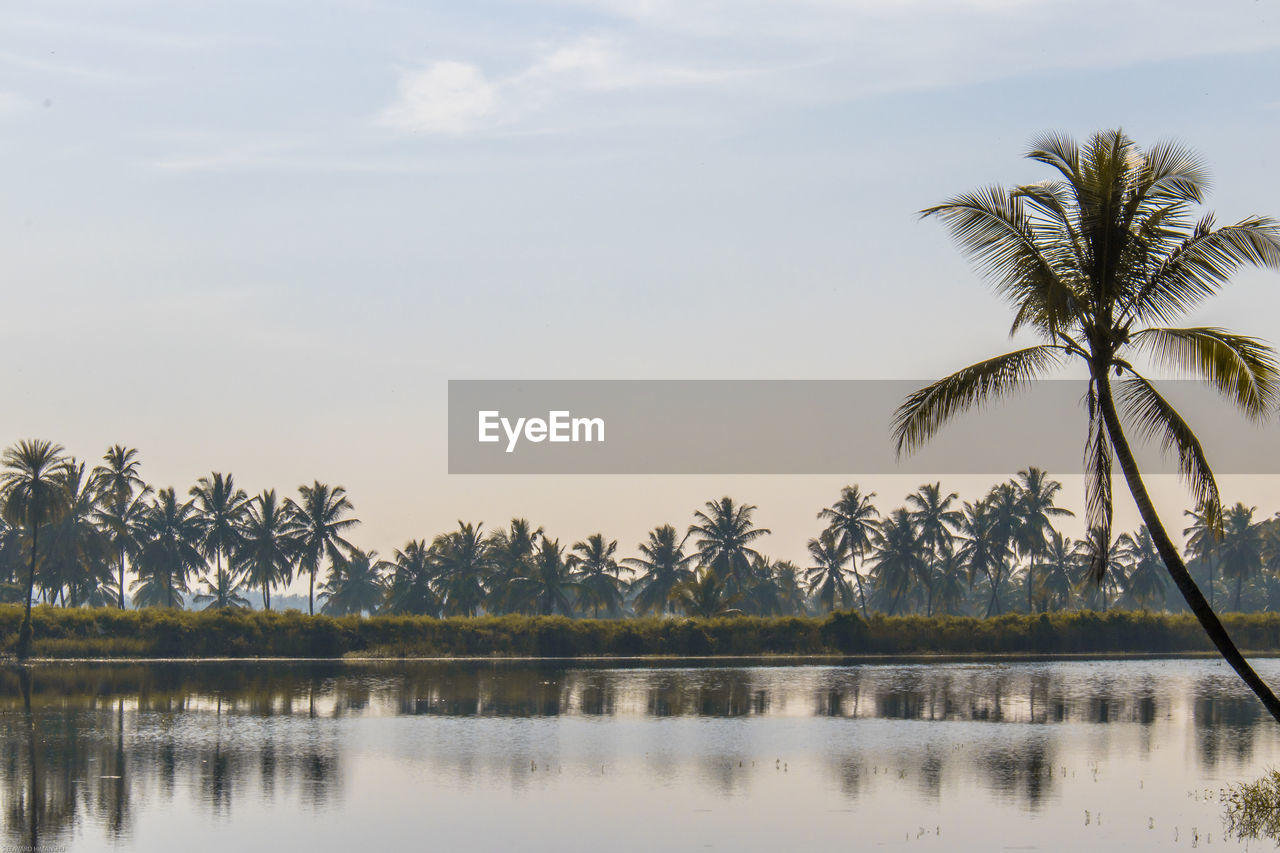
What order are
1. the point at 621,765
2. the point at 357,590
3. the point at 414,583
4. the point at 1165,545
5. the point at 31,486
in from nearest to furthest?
1. the point at 1165,545
2. the point at 621,765
3. the point at 31,486
4. the point at 414,583
5. the point at 357,590

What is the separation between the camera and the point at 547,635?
92.9m

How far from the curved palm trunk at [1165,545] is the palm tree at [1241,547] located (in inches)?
4662

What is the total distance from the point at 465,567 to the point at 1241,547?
245 ft

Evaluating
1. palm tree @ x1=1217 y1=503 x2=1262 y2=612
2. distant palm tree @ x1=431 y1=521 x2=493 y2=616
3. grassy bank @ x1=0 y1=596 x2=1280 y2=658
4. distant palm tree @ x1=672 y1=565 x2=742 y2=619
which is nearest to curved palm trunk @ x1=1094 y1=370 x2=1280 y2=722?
grassy bank @ x1=0 y1=596 x2=1280 y2=658

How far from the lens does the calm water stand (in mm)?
26094

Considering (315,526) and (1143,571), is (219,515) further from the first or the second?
(1143,571)

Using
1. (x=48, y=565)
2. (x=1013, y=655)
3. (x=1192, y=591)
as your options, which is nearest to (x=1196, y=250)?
(x=1192, y=591)

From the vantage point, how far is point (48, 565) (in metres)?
110

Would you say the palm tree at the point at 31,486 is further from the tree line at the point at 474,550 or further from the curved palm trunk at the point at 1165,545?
the curved palm trunk at the point at 1165,545

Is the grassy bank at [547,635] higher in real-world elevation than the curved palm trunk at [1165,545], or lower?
lower

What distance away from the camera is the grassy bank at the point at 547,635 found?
8800cm

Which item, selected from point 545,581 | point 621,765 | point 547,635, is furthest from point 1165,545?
point 545,581

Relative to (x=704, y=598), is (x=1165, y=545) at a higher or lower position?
higher

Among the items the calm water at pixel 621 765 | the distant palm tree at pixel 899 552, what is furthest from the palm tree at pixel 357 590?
the calm water at pixel 621 765
